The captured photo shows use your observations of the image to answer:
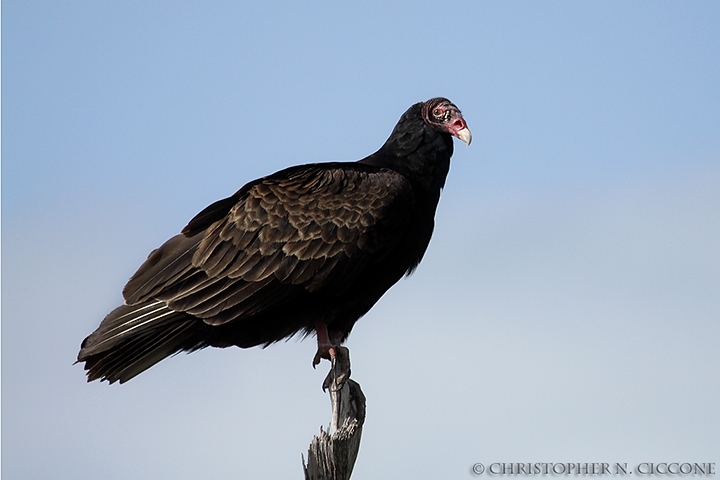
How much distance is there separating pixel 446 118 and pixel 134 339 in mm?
2542

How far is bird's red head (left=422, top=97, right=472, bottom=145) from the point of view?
7039 mm

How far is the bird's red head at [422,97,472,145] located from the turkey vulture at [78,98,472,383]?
52 cm

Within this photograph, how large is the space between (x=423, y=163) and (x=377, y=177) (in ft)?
1.50

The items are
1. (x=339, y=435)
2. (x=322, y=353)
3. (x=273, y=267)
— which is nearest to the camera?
(x=339, y=435)

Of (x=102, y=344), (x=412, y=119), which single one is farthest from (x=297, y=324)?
(x=412, y=119)

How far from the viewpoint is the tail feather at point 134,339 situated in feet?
19.8

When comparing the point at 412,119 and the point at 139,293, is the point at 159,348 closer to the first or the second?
the point at 139,293

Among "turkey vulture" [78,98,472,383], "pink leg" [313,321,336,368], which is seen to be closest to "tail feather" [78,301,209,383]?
"turkey vulture" [78,98,472,383]

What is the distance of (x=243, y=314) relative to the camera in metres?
6.26

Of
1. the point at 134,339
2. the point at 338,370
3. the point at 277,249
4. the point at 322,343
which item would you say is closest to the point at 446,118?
the point at 277,249

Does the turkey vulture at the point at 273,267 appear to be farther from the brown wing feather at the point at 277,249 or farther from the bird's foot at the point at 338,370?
the bird's foot at the point at 338,370

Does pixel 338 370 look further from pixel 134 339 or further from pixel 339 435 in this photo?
pixel 134 339

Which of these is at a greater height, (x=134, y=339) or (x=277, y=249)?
(x=277, y=249)

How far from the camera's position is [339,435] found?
5352 millimetres
